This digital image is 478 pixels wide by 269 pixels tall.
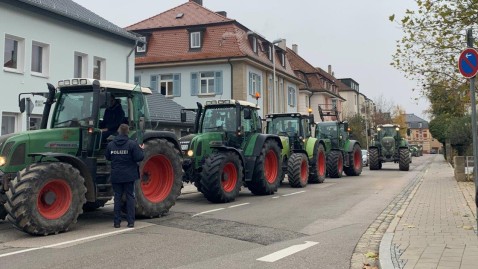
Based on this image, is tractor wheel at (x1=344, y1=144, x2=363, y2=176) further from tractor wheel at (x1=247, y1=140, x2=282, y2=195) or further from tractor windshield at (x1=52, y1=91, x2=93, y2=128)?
tractor windshield at (x1=52, y1=91, x2=93, y2=128)

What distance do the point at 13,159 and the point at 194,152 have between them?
470 centimetres

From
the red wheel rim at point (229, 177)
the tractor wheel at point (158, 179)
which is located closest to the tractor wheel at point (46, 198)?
the tractor wheel at point (158, 179)

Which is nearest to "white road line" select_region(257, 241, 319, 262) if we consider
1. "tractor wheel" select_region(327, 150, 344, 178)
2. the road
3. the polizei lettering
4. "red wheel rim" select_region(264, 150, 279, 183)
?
the road

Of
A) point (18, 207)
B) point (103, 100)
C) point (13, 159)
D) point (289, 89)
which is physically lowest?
point (18, 207)

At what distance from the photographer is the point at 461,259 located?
5836 mm

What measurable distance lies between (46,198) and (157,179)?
8.81 feet

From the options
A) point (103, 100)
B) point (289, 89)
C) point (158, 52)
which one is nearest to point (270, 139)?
Answer: point (103, 100)

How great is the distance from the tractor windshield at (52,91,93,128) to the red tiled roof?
2529 centimetres

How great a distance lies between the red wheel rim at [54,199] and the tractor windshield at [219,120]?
222 inches

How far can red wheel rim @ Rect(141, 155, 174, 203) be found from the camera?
9680mm

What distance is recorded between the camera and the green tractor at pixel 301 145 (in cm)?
1667

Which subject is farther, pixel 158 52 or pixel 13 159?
pixel 158 52

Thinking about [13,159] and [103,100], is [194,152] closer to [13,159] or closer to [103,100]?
[103,100]

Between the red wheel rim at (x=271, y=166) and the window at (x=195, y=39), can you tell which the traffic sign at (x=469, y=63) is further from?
the window at (x=195, y=39)
